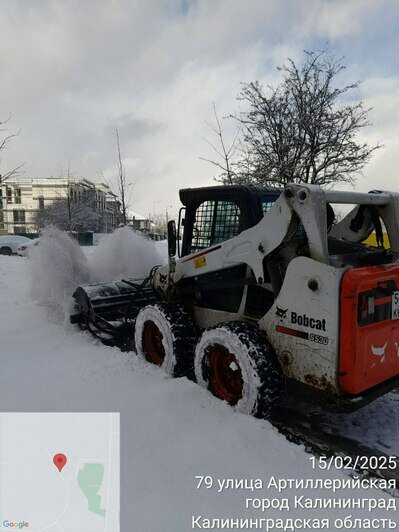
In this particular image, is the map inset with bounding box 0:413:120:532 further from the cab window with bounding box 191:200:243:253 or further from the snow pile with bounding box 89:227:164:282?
the snow pile with bounding box 89:227:164:282

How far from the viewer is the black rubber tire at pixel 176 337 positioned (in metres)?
4.33

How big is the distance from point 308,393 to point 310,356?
36 cm

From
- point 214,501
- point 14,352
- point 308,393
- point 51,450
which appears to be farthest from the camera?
point 14,352

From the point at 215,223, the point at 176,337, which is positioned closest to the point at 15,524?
the point at 176,337

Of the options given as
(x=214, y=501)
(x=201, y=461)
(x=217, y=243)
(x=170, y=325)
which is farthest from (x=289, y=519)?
(x=217, y=243)

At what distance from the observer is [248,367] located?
341 cm

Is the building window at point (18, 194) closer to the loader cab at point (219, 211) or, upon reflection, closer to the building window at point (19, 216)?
the building window at point (19, 216)

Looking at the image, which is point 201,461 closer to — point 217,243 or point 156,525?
point 156,525

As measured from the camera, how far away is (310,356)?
329 cm

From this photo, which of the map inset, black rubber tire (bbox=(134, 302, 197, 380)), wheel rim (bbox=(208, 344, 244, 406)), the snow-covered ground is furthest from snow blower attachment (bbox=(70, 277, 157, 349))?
the map inset

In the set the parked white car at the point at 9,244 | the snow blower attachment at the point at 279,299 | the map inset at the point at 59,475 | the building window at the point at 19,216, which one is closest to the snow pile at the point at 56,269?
the snow blower attachment at the point at 279,299

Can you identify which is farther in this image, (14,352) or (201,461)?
(14,352)

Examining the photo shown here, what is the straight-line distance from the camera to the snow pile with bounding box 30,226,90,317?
7.36 m

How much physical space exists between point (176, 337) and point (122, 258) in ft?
14.1
